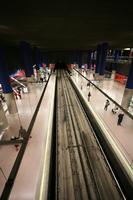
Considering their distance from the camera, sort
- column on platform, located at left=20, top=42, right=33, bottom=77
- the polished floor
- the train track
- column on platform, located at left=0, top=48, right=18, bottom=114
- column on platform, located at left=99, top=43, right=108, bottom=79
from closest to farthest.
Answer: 1. the train track
2. the polished floor
3. column on platform, located at left=0, top=48, right=18, bottom=114
4. column on platform, located at left=20, top=42, right=33, bottom=77
5. column on platform, located at left=99, top=43, right=108, bottom=79

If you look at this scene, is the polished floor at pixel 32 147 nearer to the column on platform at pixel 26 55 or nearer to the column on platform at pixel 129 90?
the column on platform at pixel 129 90

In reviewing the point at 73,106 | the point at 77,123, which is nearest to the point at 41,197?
the point at 77,123

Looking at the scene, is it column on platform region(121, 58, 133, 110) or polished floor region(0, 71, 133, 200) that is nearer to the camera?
polished floor region(0, 71, 133, 200)

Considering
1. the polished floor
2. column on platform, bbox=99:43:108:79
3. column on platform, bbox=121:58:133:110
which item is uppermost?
column on platform, bbox=99:43:108:79

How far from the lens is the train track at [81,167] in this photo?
3.49 meters

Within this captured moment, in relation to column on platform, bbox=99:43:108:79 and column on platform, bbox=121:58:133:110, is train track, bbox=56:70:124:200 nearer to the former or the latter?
column on platform, bbox=121:58:133:110

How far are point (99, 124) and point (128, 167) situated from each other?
107 inches

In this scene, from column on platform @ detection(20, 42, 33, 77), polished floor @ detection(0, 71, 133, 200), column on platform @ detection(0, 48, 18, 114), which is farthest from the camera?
column on platform @ detection(20, 42, 33, 77)

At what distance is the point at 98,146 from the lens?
17.0 ft

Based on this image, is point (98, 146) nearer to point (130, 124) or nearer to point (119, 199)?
point (119, 199)

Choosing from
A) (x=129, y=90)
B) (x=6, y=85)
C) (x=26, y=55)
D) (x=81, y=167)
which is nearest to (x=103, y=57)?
(x=129, y=90)

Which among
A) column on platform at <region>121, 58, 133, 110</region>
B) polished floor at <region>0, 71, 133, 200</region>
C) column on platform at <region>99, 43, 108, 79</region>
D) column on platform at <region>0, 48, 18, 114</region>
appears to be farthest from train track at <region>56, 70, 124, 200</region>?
column on platform at <region>99, 43, 108, 79</region>

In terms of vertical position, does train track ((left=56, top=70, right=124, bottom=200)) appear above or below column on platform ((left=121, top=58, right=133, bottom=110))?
below

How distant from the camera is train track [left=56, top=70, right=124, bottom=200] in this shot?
349 cm
